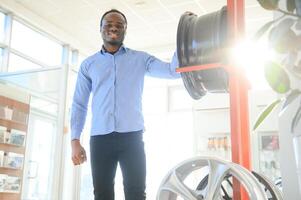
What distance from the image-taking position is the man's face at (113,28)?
1.75m

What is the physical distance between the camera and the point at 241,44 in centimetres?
113

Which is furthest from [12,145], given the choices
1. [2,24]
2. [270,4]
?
[270,4]

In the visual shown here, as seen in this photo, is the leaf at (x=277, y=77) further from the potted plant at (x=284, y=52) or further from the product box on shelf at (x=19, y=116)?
the product box on shelf at (x=19, y=116)

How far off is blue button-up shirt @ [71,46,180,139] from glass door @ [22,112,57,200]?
1606 mm

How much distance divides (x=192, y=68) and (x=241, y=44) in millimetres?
186

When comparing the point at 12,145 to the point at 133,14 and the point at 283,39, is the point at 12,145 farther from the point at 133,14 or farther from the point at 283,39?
the point at 283,39

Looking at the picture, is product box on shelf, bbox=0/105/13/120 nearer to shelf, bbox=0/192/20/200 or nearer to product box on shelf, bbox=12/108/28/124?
product box on shelf, bbox=12/108/28/124

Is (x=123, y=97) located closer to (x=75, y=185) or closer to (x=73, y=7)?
(x=75, y=185)

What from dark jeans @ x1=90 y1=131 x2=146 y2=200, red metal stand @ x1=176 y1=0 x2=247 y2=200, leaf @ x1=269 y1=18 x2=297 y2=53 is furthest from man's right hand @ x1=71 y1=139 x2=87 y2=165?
leaf @ x1=269 y1=18 x2=297 y2=53

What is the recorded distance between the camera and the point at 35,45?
5.28 m

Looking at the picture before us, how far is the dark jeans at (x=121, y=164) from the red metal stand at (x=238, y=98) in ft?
1.82

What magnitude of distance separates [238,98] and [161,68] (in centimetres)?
57

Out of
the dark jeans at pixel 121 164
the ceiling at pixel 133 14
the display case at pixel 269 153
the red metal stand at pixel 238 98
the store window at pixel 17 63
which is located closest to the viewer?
the red metal stand at pixel 238 98

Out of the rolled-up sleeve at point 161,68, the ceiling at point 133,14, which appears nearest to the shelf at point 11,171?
the rolled-up sleeve at point 161,68
